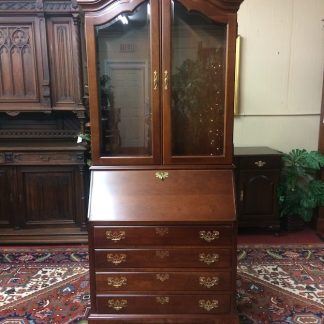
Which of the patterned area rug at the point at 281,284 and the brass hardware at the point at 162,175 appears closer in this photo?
the brass hardware at the point at 162,175

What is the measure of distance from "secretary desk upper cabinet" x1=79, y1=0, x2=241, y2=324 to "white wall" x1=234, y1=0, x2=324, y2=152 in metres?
1.65

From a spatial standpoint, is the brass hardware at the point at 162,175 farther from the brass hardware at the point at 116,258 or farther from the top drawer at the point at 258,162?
the top drawer at the point at 258,162

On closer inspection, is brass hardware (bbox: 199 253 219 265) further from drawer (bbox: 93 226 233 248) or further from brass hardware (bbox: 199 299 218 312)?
brass hardware (bbox: 199 299 218 312)

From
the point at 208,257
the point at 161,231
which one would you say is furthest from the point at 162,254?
the point at 208,257

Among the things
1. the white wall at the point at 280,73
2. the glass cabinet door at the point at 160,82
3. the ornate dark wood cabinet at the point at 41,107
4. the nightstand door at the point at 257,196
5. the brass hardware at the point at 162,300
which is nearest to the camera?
the glass cabinet door at the point at 160,82

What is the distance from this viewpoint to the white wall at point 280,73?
10.5ft

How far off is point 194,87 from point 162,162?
1.52 feet

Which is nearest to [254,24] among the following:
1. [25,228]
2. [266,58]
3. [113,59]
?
[266,58]

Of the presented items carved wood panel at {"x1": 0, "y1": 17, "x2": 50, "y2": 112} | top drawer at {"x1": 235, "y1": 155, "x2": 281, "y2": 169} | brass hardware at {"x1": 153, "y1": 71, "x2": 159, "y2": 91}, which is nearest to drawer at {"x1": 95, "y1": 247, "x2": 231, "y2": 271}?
brass hardware at {"x1": 153, "y1": 71, "x2": 159, "y2": 91}

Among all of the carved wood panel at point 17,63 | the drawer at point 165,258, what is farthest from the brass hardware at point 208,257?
the carved wood panel at point 17,63

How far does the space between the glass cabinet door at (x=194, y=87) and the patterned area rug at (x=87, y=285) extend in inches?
42.9

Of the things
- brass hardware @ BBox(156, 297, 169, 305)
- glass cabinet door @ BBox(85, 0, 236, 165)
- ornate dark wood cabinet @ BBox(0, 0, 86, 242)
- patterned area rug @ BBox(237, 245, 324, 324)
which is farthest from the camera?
ornate dark wood cabinet @ BBox(0, 0, 86, 242)

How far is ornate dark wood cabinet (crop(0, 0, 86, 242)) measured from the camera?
9.30ft

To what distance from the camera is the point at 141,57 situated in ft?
5.93
